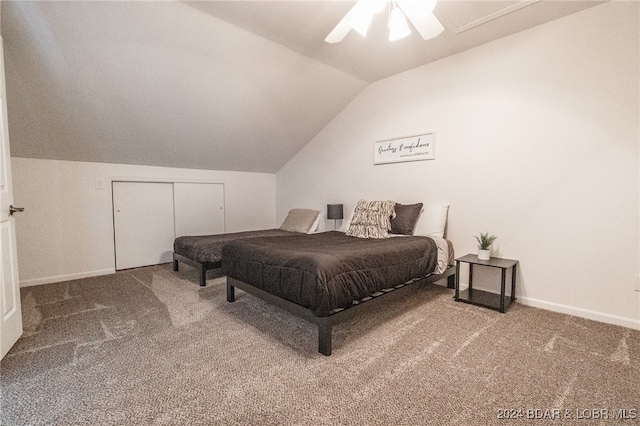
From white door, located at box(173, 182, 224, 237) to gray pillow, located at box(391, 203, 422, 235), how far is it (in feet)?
9.86

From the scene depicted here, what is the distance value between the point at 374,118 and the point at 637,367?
3.36m

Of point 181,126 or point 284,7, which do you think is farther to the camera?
point 181,126

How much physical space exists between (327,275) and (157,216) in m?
3.43

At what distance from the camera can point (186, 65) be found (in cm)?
280

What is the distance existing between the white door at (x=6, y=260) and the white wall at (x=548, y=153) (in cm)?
363

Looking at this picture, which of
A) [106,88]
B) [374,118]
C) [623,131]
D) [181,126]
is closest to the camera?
[623,131]

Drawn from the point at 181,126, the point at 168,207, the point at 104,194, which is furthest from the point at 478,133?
the point at 104,194

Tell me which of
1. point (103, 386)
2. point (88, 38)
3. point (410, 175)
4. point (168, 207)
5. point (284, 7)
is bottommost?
point (103, 386)

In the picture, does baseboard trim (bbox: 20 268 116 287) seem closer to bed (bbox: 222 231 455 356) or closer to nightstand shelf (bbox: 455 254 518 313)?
bed (bbox: 222 231 455 356)

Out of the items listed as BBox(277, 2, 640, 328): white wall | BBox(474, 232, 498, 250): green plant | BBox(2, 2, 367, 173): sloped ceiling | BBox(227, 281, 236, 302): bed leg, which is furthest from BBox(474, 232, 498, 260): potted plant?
BBox(2, 2, 367, 173): sloped ceiling

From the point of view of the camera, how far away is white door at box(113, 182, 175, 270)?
3865 mm

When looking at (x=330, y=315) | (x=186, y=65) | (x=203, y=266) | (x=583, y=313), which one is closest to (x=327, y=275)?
(x=330, y=315)

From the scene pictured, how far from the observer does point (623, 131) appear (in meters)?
2.25

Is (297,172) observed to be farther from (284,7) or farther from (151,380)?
(151,380)
